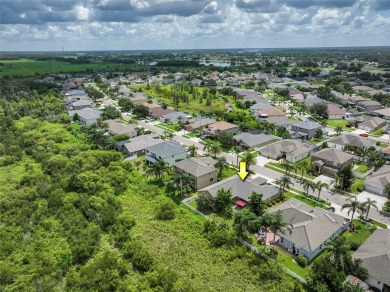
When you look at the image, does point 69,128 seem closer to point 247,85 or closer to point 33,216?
point 33,216

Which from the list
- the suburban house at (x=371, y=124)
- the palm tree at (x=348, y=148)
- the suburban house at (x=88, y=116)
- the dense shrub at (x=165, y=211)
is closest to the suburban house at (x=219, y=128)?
the palm tree at (x=348, y=148)

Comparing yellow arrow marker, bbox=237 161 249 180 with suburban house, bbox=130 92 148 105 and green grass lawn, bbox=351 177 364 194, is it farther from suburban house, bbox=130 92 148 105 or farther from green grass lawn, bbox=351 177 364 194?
suburban house, bbox=130 92 148 105

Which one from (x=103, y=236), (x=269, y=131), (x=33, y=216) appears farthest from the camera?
(x=269, y=131)

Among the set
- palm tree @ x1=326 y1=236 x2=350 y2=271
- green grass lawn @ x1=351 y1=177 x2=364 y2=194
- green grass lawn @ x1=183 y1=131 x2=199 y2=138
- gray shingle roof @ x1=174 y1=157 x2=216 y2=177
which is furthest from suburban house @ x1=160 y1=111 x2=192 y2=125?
palm tree @ x1=326 y1=236 x2=350 y2=271

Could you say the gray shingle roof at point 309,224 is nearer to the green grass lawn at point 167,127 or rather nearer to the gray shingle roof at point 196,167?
the gray shingle roof at point 196,167

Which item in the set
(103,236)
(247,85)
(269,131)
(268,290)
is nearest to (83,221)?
(103,236)

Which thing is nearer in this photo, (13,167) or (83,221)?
(83,221)

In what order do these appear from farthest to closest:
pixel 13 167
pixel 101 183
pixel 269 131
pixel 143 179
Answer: pixel 269 131
pixel 13 167
pixel 143 179
pixel 101 183
